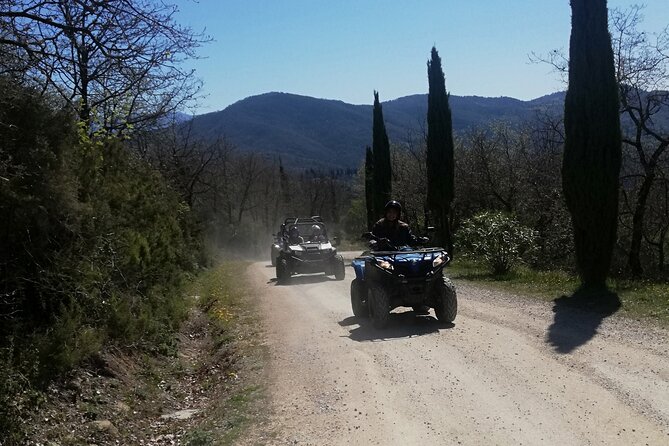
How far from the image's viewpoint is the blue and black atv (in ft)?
29.9

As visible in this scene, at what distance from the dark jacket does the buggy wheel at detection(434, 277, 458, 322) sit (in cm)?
118

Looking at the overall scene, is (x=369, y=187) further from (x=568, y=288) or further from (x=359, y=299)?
(x=359, y=299)

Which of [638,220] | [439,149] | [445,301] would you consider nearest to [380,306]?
[445,301]

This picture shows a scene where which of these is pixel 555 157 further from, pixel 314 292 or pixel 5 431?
pixel 5 431

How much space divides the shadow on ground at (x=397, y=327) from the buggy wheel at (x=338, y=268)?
8069 mm

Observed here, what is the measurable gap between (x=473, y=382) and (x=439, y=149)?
2097 cm

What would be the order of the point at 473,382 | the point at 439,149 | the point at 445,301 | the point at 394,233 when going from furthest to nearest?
the point at 439,149 → the point at 394,233 → the point at 445,301 → the point at 473,382

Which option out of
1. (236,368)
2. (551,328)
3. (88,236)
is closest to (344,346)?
(236,368)

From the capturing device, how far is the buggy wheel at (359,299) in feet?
33.6

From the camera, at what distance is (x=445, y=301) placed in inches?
362

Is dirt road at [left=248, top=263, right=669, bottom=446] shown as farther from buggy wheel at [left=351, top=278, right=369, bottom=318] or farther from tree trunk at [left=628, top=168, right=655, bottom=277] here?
tree trunk at [left=628, top=168, right=655, bottom=277]

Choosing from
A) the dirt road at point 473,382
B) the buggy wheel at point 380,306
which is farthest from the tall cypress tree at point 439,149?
the buggy wheel at point 380,306

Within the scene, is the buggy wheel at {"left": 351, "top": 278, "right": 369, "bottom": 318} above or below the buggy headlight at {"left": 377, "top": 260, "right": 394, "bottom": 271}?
below

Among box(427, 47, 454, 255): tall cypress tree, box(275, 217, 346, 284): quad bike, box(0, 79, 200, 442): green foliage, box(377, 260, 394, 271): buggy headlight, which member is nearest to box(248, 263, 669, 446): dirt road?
box(377, 260, 394, 271): buggy headlight
